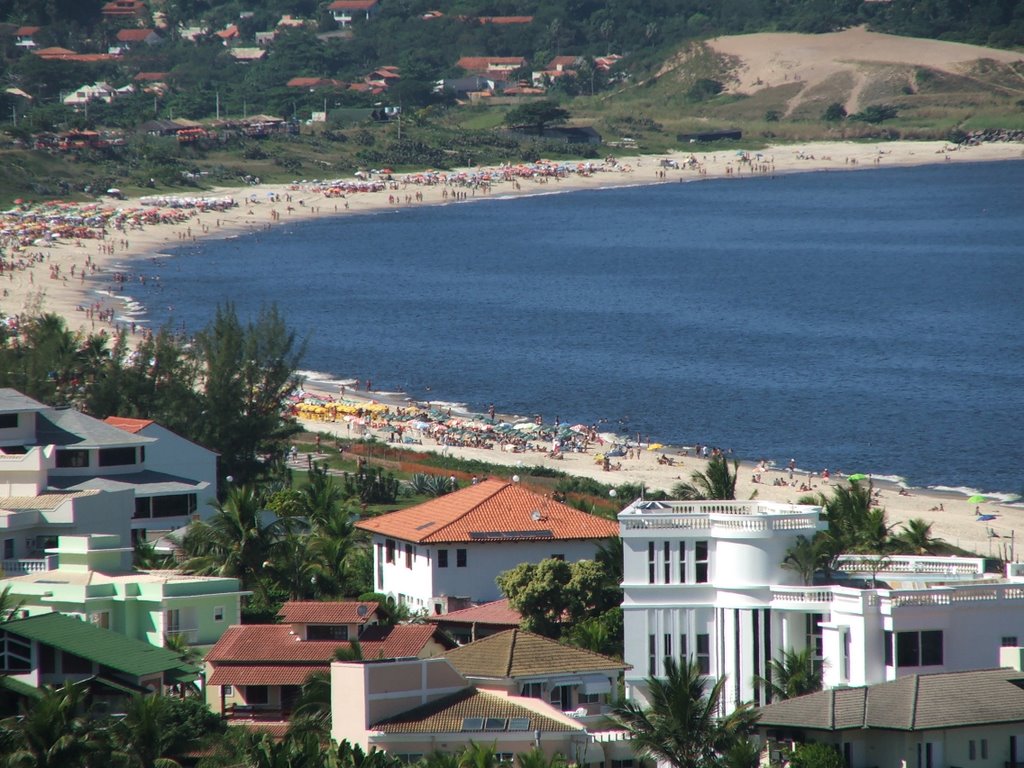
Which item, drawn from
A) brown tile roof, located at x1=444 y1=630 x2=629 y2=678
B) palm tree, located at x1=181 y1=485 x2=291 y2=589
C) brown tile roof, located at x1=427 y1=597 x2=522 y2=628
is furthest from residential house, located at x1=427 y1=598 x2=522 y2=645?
palm tree, located at x1=181 y1=485 x2=291 y2=589

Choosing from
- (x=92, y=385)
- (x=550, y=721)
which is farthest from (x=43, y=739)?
(x=92, y=385)

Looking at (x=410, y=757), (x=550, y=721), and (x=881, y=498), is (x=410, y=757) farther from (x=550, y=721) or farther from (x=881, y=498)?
(x=881, y=498)

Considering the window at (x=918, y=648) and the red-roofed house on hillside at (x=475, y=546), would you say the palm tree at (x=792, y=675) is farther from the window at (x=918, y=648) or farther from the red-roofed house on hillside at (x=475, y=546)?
the red-roofed house on hillside at (x=475, y=546)

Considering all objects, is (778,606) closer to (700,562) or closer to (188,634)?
(700,562)

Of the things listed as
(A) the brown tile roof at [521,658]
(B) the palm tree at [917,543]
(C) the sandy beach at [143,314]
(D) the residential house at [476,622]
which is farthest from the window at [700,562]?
(C) the sandy beach at [143,314]

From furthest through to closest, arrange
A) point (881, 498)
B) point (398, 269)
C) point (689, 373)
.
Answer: point (398, 269), point (689, 373), point (881, 498)

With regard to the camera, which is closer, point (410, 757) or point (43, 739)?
point (43, 739)
